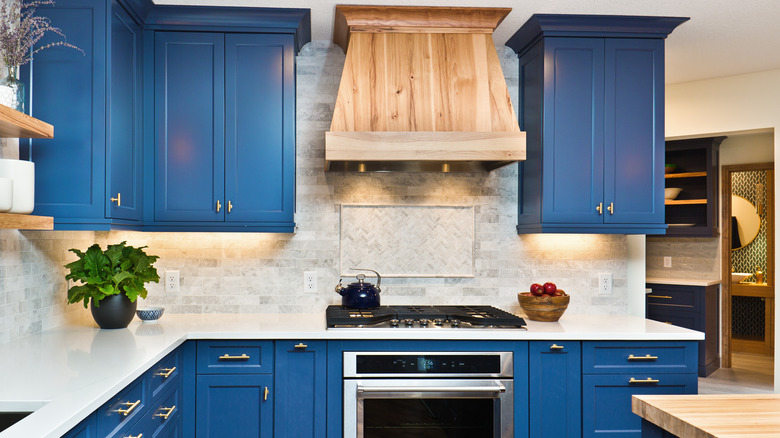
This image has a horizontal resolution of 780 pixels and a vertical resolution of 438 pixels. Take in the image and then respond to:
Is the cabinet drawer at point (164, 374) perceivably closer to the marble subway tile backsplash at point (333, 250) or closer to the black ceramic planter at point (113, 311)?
the black ceramic planter at point (113, 311)

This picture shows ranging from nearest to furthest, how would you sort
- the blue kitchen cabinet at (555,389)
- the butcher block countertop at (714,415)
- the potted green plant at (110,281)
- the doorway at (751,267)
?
the butcher block countertop at (714,415), the potted green plant at (110,281), the blue kitchen cabinet at (555,389), the doorway at (751,267)

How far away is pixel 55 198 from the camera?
7.50ft

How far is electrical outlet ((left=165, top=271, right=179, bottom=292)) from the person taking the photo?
121 inches

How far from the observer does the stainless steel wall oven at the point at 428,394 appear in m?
2.50

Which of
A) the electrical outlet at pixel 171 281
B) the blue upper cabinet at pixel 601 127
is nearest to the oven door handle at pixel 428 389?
the blue upper cabinet at pixel 601 127

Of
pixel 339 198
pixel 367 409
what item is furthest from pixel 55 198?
pixel 367 409

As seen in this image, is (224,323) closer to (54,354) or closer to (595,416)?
(54,354)

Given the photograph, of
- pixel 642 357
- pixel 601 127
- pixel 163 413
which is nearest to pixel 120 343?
pixel 163 413

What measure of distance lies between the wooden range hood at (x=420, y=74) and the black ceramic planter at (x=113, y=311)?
1193 millimetres

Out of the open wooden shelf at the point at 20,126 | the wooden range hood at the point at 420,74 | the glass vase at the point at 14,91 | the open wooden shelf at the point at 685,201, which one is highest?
the wooden range hood at the point at 420,74

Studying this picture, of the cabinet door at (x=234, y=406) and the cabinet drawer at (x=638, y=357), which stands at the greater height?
the cabinet drawer at (x=638, y=357)

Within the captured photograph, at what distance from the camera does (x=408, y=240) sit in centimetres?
319

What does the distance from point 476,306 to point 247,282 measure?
134 centimetres

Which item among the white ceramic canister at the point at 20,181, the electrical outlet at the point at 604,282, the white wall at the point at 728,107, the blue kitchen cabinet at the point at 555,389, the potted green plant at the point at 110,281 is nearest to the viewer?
the white ceramic canister at the point at 20,181
